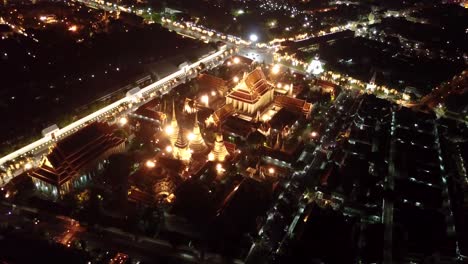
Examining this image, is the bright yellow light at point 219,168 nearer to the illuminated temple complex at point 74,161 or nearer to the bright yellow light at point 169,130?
the bright yellow light at point 169,130

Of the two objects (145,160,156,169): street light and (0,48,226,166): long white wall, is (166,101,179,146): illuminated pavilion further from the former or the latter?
(0,48,226,166): long white wall

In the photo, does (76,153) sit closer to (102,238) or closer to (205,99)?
(102,238)

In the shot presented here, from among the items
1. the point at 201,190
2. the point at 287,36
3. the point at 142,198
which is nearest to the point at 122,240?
the point at 142,198

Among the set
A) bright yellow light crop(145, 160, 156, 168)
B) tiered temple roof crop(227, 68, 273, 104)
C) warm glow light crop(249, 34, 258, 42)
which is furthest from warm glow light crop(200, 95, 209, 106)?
warm glow light crop(249, 34, 258, 42)

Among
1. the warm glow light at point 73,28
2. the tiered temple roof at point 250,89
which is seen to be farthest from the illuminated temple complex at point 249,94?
the warm glow light at point 73,28

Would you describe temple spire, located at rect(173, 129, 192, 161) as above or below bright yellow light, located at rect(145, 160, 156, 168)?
above

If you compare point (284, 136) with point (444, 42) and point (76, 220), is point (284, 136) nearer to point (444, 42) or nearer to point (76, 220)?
point (76, 220)

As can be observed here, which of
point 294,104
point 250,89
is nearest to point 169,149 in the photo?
point 250,89
